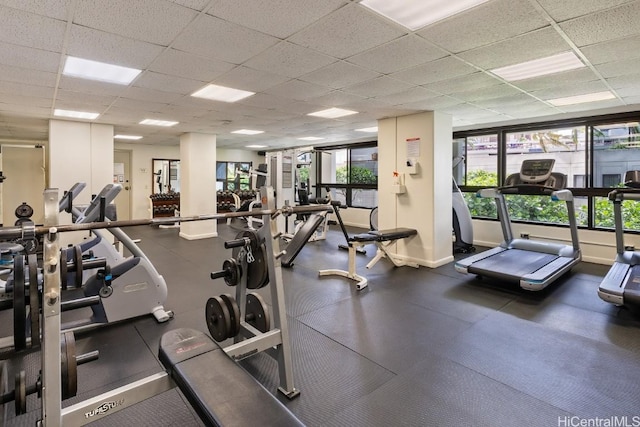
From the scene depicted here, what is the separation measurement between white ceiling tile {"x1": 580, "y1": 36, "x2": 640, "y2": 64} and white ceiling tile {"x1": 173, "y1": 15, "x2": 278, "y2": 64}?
101 inches

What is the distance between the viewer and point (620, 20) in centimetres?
227

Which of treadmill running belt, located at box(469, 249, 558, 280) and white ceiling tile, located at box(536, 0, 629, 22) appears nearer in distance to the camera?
white ceiling tile, located at box(536, 0, 629, 22)

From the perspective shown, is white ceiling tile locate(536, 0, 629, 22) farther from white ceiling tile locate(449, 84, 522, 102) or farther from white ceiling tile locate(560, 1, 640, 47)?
white ceiling tile locate(449, 84, 522, 102)

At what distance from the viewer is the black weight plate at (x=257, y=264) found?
2.31m

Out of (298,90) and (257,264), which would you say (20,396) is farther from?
(298,90)

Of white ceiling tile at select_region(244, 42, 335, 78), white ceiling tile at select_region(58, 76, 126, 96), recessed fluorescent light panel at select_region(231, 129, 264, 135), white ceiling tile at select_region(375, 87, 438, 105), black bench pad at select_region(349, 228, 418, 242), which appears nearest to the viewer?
white ceiling tile at select_region(244, 42, 335, 78)

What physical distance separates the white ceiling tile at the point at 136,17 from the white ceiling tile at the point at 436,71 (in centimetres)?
203

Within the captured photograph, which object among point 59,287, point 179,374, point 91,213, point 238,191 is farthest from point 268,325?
point 238,191

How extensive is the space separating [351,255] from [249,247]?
7.80 ft

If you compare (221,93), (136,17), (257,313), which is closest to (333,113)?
(221,93)

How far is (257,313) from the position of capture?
231 cm

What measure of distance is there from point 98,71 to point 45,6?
139 centimetres

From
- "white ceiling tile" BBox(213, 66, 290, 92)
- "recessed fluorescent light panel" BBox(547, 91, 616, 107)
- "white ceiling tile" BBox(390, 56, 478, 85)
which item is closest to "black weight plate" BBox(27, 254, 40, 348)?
"white ceiling tile" BBox(213, 66, 290, 92)

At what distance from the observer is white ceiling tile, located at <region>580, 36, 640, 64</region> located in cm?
264
